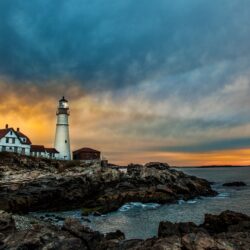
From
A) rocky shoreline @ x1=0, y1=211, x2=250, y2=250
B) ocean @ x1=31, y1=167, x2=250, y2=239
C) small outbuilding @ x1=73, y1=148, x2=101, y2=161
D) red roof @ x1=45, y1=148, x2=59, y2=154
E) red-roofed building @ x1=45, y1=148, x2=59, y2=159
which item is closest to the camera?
Answer: rocky shoreline @ x1=0, y1=211, x2=250, y2=250

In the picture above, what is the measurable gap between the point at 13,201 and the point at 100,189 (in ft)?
44.2

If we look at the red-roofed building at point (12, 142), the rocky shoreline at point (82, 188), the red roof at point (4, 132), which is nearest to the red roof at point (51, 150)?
the red-roofed building at point (12, 142)

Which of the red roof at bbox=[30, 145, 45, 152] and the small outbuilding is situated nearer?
the red roof at bbox=[30, 145, 45, 152]

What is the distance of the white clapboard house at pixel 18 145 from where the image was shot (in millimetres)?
71312

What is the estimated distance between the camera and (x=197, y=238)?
15.1 metres

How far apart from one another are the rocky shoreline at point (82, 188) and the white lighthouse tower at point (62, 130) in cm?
1547

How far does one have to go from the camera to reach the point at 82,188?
4591 centimetres

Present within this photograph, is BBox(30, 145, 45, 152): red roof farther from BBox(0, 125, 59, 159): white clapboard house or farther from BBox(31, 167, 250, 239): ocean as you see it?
BBox(31, 167, 250, 239): ocean

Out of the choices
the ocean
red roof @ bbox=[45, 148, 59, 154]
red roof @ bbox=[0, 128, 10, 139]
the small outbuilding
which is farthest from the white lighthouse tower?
the ocean

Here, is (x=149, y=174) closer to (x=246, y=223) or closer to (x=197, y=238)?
(x=246, y=223)

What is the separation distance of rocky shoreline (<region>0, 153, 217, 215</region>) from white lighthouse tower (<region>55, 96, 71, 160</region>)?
1547 cm

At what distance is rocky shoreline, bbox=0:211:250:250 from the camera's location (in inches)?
589

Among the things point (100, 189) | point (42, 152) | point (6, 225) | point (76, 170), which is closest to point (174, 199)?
point (100, 189)

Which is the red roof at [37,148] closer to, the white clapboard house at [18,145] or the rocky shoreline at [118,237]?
the white clapboard house at [18,145]
